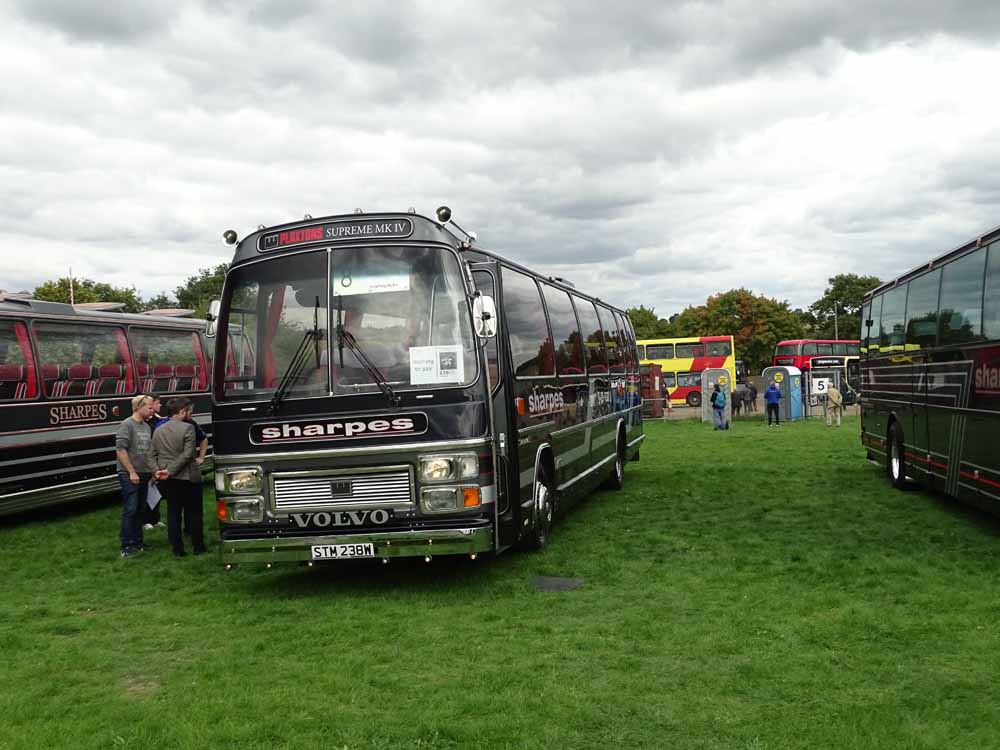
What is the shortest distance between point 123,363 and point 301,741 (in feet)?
42.4

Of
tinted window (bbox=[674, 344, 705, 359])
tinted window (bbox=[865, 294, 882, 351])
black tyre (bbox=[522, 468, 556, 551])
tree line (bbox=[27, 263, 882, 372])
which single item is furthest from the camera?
tree line (bbox=[27, 263, 882, 372])

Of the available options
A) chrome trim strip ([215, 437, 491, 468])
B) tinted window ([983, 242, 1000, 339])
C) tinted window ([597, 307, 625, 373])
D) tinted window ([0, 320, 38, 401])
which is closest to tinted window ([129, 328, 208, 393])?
tinted window ([0, 320, 38, 401])

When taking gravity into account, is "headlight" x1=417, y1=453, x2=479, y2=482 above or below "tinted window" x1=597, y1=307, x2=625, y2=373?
below

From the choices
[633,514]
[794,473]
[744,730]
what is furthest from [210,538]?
[794,473]

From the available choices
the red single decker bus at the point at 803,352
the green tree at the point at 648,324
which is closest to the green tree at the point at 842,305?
the green tree at the point at 648,324

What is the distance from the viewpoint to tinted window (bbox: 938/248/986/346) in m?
10.9

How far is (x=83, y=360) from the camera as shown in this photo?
51.3ft

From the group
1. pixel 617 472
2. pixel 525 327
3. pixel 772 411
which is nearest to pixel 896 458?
pixel 617 472

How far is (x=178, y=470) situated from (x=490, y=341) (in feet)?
13.8

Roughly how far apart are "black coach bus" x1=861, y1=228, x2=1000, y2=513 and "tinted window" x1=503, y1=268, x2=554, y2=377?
4.71 m

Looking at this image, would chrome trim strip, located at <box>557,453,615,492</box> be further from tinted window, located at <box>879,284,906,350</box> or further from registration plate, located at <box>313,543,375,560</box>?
tinted window, located at <box>879,284,906,350</box>

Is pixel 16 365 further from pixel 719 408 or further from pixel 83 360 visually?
pixel 719 408

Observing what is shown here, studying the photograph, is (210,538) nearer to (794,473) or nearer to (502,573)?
(502,573)

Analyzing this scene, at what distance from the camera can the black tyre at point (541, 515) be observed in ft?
33.7
